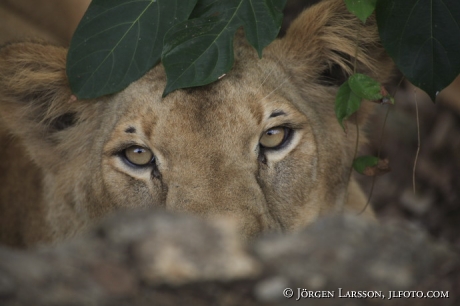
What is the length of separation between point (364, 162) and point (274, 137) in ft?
1.72

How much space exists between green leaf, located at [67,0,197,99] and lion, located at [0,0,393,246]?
0.15 metres

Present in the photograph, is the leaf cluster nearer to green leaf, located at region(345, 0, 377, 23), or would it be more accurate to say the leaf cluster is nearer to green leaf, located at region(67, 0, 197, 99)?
green leaf, located at region(67, 0, 197, 99)

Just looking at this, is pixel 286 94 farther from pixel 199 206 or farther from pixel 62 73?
pixel 62 73

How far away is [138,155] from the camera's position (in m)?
3.13

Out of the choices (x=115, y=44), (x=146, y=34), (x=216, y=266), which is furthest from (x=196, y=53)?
(x=216, y=266)

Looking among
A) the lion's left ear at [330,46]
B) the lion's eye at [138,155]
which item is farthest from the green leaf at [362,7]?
the lion's eye at [138,155]

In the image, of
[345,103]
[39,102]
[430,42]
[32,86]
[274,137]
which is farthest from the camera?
[39,102]

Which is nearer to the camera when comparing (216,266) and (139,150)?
(216,266)

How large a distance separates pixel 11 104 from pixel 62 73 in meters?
0.37

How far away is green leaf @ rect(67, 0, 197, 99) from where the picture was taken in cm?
303

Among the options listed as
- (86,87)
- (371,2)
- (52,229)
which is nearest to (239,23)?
(371,2)

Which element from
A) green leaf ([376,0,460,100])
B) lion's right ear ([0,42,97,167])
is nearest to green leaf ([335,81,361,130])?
green leaf ([376,0,460,100])

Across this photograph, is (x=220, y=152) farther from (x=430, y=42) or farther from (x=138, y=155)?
(x=430, y=42)

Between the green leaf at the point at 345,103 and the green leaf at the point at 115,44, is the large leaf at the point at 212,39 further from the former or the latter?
the green leaf at the point at 345,103
